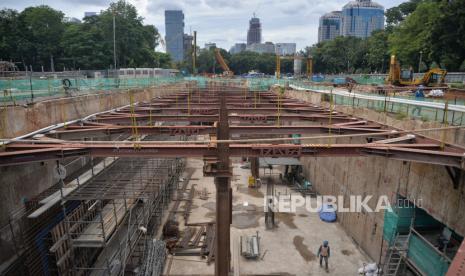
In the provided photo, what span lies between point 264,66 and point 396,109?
120 meters

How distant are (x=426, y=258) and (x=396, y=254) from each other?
2.00 m

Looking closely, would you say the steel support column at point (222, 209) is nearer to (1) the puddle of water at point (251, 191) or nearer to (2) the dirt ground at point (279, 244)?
(2) the dirt ground at point (279, 244)

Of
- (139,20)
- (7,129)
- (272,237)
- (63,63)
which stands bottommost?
(272,237)

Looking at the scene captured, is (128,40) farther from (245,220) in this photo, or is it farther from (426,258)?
(426,258)

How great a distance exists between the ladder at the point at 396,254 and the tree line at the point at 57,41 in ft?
181

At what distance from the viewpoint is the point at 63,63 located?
63281 millimetres

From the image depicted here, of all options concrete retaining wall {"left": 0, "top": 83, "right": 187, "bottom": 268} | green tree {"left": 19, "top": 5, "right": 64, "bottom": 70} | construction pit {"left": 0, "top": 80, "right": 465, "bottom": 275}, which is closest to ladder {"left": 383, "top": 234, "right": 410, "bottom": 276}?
construction pit {"left": 0, "top": 80, "right": 465, "bottom": 275}

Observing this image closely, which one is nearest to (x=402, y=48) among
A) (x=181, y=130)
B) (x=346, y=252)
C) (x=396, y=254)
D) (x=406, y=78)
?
(x=406, y=78)

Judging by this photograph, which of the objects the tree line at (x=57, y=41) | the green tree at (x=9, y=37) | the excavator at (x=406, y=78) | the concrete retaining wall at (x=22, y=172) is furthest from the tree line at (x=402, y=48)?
the green tree at (x=9, y=37)

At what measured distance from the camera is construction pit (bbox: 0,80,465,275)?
900 centimetres

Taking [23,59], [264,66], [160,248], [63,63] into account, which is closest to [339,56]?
[264,66]

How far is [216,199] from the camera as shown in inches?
349

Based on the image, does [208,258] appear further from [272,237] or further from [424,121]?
[424,121]

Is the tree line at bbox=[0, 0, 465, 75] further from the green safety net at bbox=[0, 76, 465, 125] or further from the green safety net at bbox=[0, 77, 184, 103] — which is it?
the green safety net at bbox=[0, 77, 184, 103]
